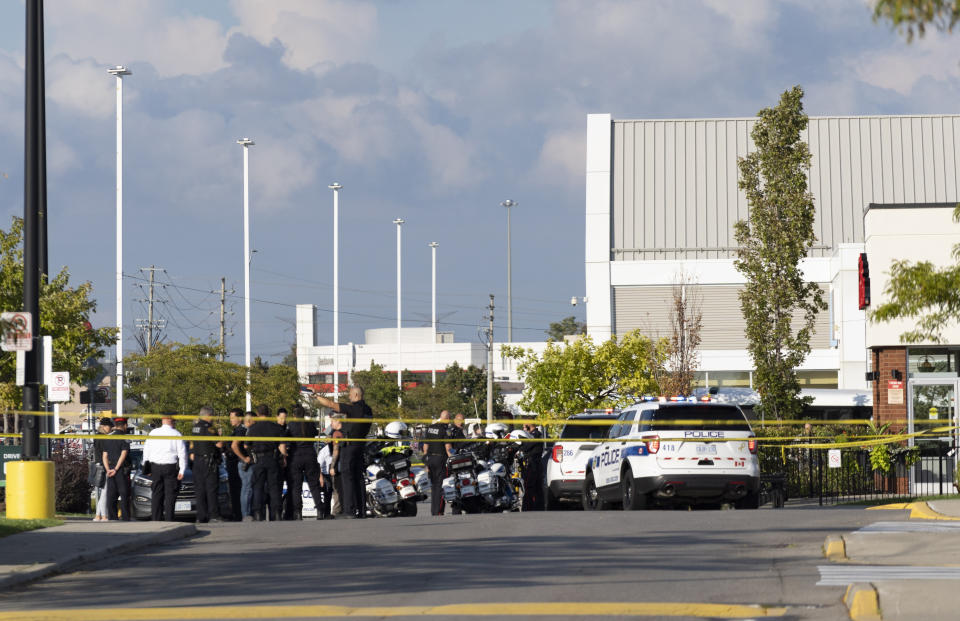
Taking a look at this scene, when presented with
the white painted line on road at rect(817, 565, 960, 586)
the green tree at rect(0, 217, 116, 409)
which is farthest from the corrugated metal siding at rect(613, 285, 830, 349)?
Answer: the white painted line on road at rect(817, 565, 960, 586)

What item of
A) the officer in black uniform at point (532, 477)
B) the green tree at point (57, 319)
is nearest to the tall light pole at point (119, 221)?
the green tree at point (57, 319)

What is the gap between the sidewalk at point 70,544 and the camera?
41.4ft

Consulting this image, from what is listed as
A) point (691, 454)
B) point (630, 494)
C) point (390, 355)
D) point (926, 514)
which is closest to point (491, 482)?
point (630, 494)

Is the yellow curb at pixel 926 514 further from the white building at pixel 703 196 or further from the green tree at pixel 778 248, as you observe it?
the white building at pixel 703 196

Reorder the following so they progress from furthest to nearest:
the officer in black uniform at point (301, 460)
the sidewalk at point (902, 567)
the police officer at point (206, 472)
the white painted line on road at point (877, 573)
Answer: the officer in black uniform at point (301, 460)
the police officer at point (206, 472)
the white painted line on road at point (877, 573)
the sidewalk at point (902, 567)

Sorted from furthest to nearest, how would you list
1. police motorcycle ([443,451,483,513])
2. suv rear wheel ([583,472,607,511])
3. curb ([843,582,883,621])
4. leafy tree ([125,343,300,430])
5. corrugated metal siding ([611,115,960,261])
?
1. corrugated metal siding ([611,115,960,261])
2. leafy tree ([125,343,300,430])
3. suv rear wheel ([583,472,607,511])
4. police motorcycle ([443,451,483,513])
5. curb ([843,582,883,621])

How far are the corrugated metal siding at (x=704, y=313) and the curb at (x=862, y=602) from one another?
167 feet

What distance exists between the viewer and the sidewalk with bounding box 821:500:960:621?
9312 millimetres

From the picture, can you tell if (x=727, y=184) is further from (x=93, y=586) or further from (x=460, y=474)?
(x=93, y=586)

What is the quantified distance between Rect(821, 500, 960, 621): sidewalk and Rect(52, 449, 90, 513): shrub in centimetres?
1453

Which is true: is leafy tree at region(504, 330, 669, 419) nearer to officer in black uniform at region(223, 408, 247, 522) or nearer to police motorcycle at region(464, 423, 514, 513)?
police motorcycle at region(464, 423, 514, 513)

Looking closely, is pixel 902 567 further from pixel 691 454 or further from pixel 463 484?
pixel 463 484

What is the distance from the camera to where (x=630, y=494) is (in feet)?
67.5

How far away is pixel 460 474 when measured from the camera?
22516mm
